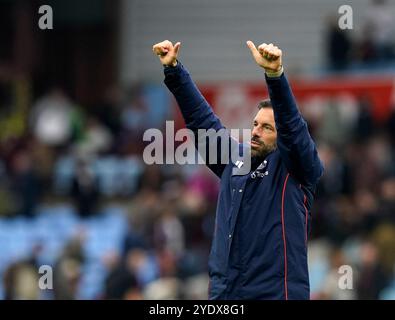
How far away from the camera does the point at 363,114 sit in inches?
672

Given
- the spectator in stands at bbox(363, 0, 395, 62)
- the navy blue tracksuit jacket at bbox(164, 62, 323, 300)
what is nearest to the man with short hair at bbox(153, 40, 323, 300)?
the navy blue tracksuit jacket at bbox(164, 62, 323, 300)

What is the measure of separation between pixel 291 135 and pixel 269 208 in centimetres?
47

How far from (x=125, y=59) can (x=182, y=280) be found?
25.5ft

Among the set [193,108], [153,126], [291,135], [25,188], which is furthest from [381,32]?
[291,135]

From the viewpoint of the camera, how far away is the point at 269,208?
701 centimetres

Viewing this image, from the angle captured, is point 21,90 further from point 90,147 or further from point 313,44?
point 313,44

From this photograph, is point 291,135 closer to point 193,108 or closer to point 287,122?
point 287,122

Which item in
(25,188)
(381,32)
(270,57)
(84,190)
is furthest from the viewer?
(381,32)

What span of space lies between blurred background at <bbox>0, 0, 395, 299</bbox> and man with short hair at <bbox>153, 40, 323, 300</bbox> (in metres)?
6.07

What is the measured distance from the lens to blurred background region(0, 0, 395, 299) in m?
14.8

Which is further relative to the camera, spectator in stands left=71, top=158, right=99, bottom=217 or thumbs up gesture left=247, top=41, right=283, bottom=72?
spectator in stands left=71, top=158, right=99, bottom=217

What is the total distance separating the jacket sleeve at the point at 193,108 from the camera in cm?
726

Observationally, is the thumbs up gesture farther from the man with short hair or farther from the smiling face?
the smiling face
